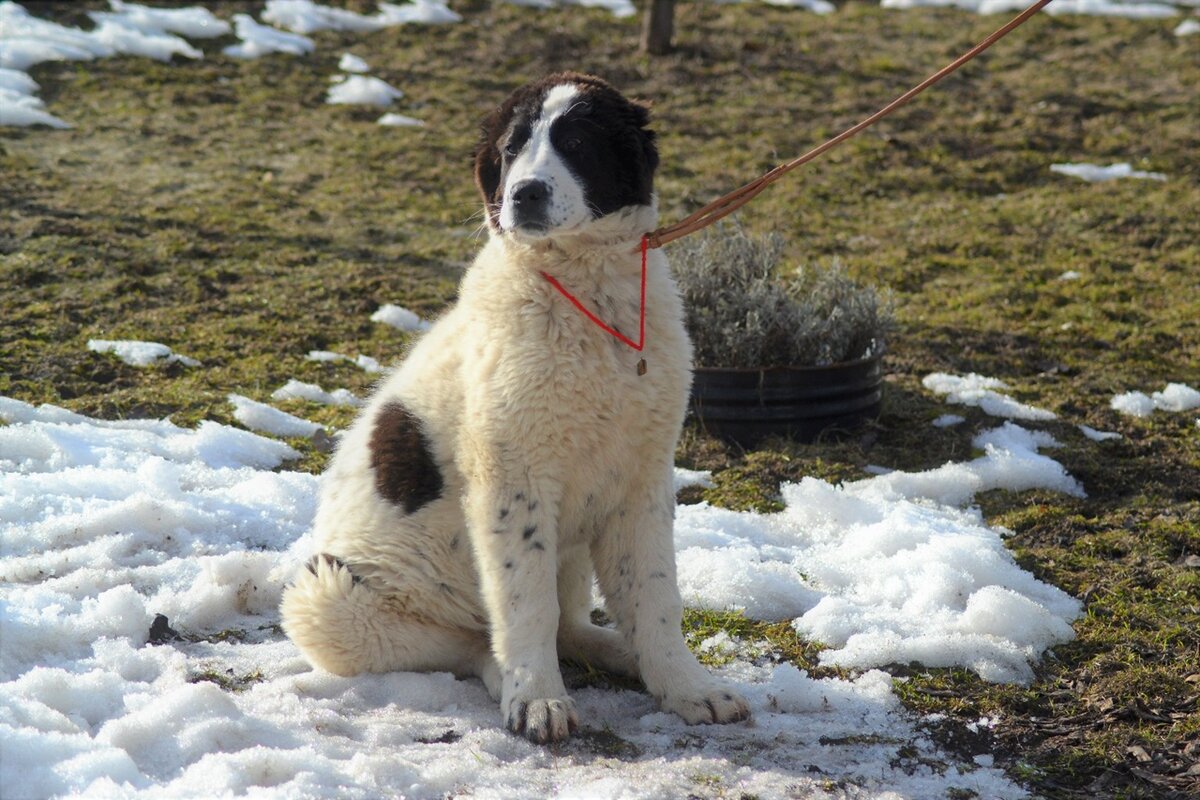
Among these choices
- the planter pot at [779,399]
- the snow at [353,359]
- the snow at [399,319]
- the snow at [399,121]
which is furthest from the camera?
the snow at [399,121]

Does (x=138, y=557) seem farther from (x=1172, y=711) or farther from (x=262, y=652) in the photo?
(x=1172, y=711)

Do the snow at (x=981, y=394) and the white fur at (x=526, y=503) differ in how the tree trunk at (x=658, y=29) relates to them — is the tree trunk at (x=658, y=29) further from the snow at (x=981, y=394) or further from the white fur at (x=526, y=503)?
the white fur at (x=526, y=503)

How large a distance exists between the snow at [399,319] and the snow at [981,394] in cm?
301

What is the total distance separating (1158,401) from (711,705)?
12.5ft

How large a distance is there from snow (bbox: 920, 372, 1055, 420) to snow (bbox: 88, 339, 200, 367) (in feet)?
13.3

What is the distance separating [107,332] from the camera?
21.9 ft

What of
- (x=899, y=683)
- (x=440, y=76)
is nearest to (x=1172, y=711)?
(x=899, y=683)

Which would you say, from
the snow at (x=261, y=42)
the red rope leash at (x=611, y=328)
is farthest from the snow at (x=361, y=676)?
the snow at (x=261, y=42)

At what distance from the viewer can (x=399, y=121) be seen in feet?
37.0

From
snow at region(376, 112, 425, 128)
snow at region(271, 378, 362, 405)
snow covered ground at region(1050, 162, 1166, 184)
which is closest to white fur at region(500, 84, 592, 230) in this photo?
snow at region(271, 378, 362, 405)

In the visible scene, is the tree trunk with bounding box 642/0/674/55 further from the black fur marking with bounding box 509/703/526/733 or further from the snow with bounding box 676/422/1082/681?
the black fur marking with bounding box 509/703/526/733

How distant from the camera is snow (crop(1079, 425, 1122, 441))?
564cm

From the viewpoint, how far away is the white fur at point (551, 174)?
10.7ft

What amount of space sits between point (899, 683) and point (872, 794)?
681 mm
